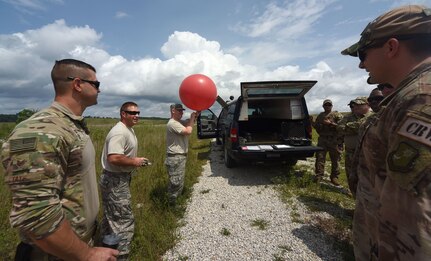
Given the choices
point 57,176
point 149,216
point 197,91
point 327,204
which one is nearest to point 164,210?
point 149,216

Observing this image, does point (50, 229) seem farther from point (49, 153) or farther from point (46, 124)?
point (46, 124)

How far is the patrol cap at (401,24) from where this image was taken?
3.14 ft

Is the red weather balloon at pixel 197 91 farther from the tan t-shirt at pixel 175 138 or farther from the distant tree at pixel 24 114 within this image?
the distant tree at pixel 24 114

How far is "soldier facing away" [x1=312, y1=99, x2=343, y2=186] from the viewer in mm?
5578

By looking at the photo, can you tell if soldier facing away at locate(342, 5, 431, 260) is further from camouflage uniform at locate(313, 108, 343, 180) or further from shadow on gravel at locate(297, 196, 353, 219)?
camouflage uniform at locate(313, 108, 343, 180)

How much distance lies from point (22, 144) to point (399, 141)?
5.03 ft

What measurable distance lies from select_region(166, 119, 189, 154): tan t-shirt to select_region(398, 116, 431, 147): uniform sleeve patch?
349 centimetres

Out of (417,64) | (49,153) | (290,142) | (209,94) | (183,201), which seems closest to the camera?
(417,64)

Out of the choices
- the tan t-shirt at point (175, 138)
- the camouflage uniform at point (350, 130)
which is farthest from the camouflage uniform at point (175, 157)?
the camouflage uniform at point (350, 130)

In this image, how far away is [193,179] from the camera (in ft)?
19.9

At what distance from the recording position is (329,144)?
18.7ft

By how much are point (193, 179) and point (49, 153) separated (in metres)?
5.13

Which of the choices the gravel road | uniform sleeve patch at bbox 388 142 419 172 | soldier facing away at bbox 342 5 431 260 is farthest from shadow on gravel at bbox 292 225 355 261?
uniform sleeve patch at bbox 388 142 419 172

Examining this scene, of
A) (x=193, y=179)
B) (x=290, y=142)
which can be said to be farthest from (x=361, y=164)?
(x=193, y=179)
